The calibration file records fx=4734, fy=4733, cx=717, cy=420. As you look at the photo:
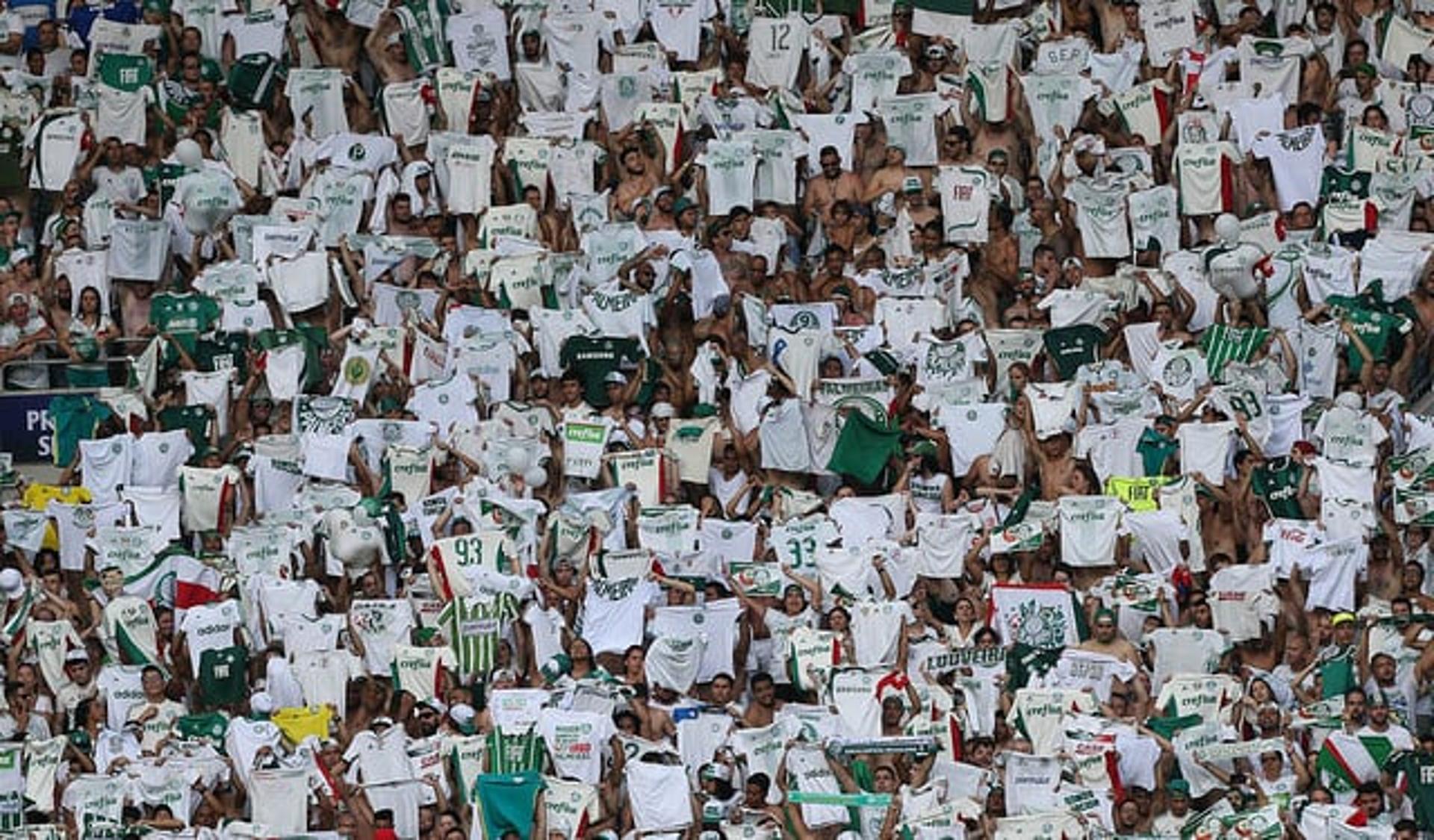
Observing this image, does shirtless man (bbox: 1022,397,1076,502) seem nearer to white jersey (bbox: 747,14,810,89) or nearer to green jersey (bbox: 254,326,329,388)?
white jersey (bbox: 747,14,810,89)

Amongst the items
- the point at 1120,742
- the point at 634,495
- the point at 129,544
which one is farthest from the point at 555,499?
the point at 1120,742

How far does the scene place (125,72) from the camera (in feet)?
130

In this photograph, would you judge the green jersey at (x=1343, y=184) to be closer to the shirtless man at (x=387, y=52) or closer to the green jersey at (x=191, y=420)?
the shirtless man at (x=387, y=52)

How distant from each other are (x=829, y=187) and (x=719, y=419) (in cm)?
307

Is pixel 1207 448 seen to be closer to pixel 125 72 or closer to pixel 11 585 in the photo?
pixel 11 585

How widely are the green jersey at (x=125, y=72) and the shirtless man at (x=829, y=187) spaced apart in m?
5.89

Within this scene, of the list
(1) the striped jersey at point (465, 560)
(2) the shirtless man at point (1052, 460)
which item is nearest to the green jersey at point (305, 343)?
(1) the striped jersey at point (465, 560)

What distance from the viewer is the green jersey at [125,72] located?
130 ft

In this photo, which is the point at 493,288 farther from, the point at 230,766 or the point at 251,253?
the point at 230,766

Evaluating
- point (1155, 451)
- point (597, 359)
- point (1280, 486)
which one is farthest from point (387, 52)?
point (1280, 486)

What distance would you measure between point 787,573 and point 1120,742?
3.33 m

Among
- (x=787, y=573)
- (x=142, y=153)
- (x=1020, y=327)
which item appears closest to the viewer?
(x=787, y=573)

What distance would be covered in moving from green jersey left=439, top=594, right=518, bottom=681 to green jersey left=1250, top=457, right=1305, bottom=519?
5.48m

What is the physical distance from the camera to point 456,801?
31969 millimetres
